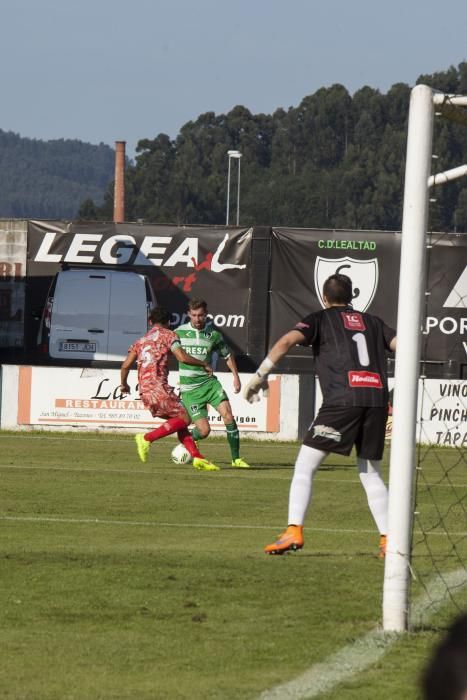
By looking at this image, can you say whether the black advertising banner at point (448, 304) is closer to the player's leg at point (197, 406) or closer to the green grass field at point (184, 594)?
the player's leg at point (197, 406)

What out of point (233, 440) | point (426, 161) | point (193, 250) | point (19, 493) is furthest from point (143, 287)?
point (426, 161)

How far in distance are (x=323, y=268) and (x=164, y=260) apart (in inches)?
125

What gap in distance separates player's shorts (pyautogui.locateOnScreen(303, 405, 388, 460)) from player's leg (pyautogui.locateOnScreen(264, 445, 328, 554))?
8 centimetres

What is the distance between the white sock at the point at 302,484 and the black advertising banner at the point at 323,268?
18.7m

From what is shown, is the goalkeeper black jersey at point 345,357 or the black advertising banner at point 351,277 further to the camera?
the black advertising banner at point 351,277

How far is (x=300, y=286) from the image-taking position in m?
28.1

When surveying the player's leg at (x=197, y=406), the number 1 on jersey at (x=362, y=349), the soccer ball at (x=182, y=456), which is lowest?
the soccer ball at (x=182, y=456)

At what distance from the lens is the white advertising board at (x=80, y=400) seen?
24000 millimetres

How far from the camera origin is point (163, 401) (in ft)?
56.7

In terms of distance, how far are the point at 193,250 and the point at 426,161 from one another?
22.1m

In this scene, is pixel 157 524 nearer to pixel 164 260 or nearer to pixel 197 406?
pixel 197 406

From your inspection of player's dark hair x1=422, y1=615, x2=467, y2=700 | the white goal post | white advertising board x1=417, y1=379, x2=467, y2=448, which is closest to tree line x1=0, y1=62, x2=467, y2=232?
white advertising board x1=417, y1=379, x2=467, y2=448

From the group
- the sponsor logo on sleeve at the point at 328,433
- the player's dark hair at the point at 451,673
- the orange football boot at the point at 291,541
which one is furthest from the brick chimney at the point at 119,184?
the player's dark hair at the point at 451,673

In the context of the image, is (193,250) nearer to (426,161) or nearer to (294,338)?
(294,338)
